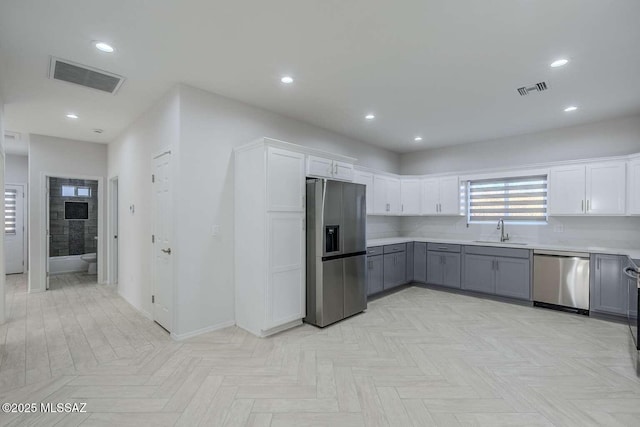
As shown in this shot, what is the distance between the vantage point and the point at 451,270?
17.7 ft

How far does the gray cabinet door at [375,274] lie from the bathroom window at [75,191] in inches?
287

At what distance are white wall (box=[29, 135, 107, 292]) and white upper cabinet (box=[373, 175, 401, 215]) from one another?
17.8 ft

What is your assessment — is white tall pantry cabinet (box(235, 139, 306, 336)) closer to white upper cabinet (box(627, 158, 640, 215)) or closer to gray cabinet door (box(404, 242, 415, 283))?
gray cabinet door (box(404, 242, 415, 283))

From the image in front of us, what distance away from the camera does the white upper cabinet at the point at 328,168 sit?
389 cm

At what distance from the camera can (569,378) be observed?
2.55 meters

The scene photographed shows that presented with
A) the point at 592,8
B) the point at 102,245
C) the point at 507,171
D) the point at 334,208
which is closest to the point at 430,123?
the point at 507,171

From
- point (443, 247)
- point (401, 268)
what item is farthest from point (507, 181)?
point (401, 268)

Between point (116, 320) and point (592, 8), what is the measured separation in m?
5.75

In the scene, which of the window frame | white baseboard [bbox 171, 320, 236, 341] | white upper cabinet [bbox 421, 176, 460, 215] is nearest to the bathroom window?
white baseboard [bbox 171, 320, 236, 341]

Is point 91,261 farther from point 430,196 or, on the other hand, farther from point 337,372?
point 430,196

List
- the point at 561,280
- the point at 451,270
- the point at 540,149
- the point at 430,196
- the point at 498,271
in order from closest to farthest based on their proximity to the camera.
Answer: the point at 561,280 → the point at 498,271 → the point at 540,149 → the point at 451,270 → the point at 430,196

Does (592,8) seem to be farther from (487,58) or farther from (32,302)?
(32,302)

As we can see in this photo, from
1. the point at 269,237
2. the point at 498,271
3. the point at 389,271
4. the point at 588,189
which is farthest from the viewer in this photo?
the point at 389,271

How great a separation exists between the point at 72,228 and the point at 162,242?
578cm
